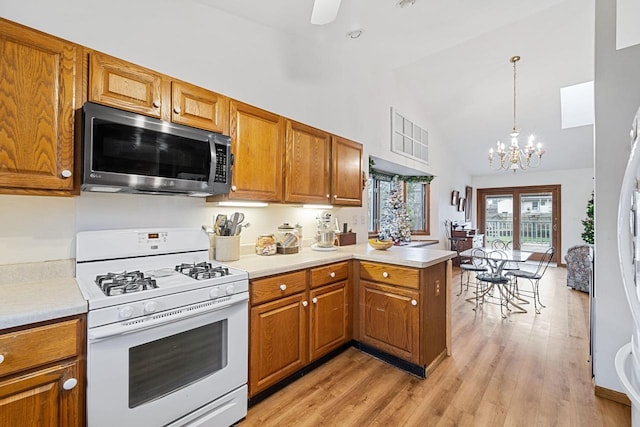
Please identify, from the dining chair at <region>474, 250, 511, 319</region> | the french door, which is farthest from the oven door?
the french door

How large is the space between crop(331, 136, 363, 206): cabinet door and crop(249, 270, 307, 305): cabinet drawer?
3.33 ft

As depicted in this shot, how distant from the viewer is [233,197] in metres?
2.02

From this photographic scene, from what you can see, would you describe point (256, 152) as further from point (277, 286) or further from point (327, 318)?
point (327, 318)

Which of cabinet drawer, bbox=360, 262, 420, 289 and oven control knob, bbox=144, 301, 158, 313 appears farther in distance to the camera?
cabinet drawer, bbox=360, 262, 420, 289

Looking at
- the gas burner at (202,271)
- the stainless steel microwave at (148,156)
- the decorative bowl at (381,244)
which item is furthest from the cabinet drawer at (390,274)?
the stainless steel microwave at (148,156)

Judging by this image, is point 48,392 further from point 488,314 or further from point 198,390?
point 488,314

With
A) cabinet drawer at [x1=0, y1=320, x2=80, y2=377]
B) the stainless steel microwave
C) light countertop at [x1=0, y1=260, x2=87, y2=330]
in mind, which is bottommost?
cabinet drawer at [x1=0, y1=320, x2=80, y2=377]

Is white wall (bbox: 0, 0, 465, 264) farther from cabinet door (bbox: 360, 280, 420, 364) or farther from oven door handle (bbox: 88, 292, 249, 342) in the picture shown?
cabinet door (bbox: 360, 280, 420, 364)

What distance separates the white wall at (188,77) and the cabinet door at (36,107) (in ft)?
1.02

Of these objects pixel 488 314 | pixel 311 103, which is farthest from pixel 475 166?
pixel 311 103

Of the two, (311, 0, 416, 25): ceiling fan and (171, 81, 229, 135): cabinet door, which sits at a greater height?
(311, 0, 416, 25): ceiling fan

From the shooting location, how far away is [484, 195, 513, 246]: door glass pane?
7.97 m

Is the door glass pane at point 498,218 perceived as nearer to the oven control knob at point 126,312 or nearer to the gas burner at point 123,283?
the gas burner at point 123,283

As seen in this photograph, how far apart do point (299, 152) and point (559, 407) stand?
2573 mm
